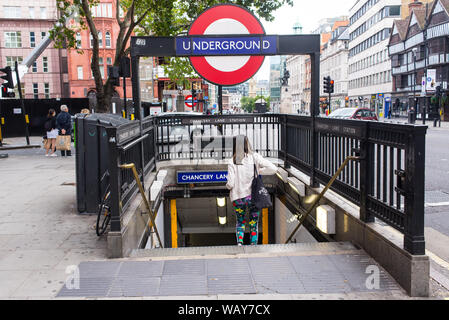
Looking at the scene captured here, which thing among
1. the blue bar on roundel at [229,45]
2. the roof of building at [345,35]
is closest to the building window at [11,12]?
the roof of building at [345,35]

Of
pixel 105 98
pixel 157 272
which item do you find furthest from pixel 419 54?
pixel 157 272

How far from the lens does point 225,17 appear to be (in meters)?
6.11

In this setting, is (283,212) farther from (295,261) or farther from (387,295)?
(387,295)

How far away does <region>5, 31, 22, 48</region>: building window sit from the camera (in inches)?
2682

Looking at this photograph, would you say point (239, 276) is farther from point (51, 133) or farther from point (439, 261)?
point (51, 133)

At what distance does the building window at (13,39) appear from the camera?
68125mm

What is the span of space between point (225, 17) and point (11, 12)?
73.1 m

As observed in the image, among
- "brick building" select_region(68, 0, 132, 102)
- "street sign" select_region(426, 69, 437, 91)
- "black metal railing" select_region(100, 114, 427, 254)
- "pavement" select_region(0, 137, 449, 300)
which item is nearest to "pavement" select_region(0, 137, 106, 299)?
"pavement" select_region(0, 137, 449, 300)

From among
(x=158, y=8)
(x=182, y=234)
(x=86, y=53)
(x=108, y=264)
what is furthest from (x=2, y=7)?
(x=108, y=264)

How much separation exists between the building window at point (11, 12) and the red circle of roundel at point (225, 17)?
238ft

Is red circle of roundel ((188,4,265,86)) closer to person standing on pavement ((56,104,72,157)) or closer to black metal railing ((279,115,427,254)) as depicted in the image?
black metal railing ((279,115,427,254))

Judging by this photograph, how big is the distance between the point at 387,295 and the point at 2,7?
76752mm

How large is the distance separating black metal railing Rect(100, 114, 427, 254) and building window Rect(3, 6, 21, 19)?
69695mm

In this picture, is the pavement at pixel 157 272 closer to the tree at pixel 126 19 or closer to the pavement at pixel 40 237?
the pavement at pixel 40 237
